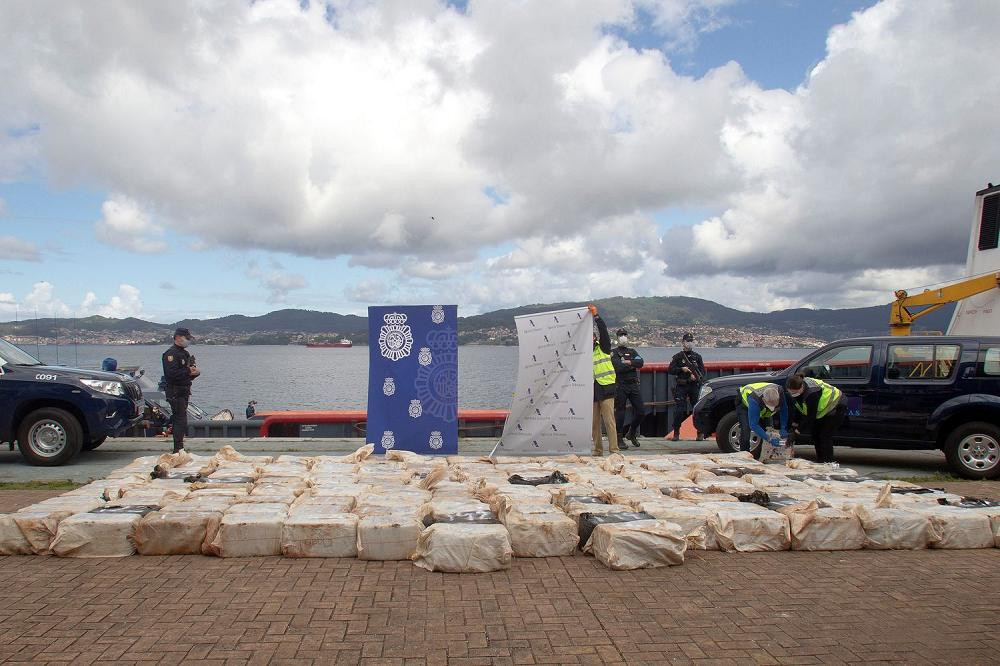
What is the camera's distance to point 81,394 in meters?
11.0

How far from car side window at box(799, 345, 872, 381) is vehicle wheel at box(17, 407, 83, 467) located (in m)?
10.9

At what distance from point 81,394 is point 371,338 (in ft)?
14.3

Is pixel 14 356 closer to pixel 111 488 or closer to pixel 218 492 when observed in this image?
pixel 111 488

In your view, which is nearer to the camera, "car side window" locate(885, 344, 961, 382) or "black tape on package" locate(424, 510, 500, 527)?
"black tape on package" locate(424, 510, 500, 527)

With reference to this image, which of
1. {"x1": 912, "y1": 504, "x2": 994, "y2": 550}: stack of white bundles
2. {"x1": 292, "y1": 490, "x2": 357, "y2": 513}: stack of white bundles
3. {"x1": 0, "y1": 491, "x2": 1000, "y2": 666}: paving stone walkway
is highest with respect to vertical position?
{"x1": 292, "y1": 490, "x2": 357, "y2": 513}: stack of white bundles

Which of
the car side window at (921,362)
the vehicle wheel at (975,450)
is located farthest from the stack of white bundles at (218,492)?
the vehicle wheel at (975,450)

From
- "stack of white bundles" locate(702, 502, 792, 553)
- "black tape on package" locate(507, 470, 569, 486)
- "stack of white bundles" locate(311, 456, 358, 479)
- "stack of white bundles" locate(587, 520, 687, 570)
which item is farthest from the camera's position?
"stack of white bundles" locate(311, 456, 358, 479)

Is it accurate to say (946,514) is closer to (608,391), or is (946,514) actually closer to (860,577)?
(860,577)

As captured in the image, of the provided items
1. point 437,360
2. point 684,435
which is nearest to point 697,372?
point 684,435

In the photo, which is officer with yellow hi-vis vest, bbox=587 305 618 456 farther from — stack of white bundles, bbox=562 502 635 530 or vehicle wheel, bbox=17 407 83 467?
vehicle wheel, bbox=17 407 83 467

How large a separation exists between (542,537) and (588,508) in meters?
0.69

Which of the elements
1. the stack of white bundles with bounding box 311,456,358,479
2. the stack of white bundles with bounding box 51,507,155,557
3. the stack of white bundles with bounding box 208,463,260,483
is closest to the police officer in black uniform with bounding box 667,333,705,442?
the stack of white bundles with bounding box 311,456,358,479

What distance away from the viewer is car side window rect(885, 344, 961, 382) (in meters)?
10.8

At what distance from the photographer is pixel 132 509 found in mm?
6270
